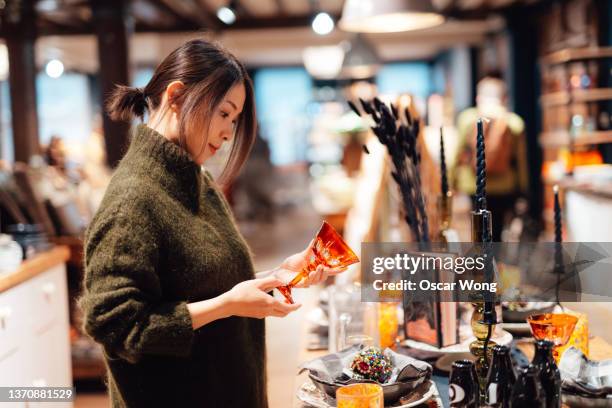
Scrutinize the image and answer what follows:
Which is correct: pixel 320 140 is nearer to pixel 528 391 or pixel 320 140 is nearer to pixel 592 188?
pixel 592 188

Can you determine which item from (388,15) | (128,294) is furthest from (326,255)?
(388,15)

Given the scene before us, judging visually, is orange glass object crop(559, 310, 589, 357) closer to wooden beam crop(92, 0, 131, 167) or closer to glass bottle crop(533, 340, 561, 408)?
glass bottle crop(533, 340, 561, 408)

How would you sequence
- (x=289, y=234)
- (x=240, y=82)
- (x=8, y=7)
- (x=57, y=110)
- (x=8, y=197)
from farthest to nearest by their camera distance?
(x=57, y=110), (x=289, y=234), (x=8, y=7), (x=8, y=197), (x=240, y=82)

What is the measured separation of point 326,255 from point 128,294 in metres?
0.45

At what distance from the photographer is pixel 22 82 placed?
23.1 feet

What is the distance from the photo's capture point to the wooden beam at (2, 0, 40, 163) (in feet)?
22.8

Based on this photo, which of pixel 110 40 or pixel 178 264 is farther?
pixel 110 40

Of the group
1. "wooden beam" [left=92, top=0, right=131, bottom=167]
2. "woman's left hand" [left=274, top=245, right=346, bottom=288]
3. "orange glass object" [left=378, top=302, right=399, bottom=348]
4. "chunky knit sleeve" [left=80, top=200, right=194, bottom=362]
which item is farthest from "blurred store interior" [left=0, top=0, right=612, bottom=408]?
"chunky knit sleeve" [left=80, top=200, right=194, bottom=362]

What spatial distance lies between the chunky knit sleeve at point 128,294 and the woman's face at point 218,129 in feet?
0.70

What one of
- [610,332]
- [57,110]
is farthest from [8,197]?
[57,110]

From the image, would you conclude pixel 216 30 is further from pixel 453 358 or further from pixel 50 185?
pixel 453 358

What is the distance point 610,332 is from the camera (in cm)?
160

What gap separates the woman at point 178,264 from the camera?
1306mm

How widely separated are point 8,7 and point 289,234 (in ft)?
17.7
